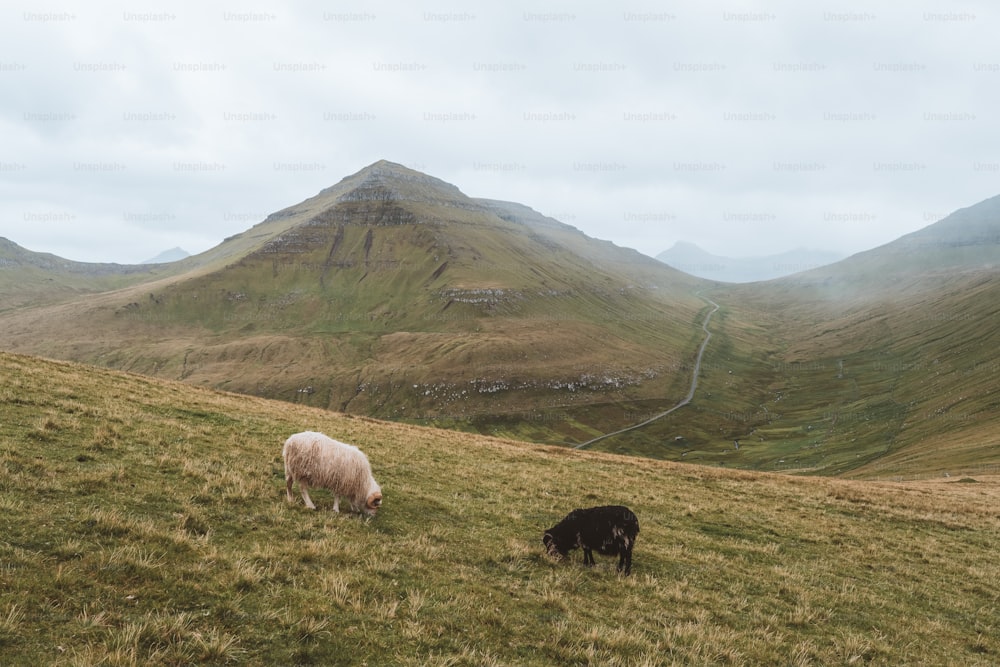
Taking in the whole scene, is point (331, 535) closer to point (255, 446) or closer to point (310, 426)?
point (255, 446)

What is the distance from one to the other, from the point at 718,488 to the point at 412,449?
733 inches

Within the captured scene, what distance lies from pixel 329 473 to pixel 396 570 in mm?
4693

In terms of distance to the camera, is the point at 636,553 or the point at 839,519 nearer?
the point at 636,553

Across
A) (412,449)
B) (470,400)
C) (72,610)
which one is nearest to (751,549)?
(412,449)

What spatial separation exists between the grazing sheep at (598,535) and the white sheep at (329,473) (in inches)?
215

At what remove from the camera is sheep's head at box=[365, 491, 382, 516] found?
14.0 meters

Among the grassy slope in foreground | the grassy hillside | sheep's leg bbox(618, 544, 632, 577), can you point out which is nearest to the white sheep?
the grassy slope in foreground

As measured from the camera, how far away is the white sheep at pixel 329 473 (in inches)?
558

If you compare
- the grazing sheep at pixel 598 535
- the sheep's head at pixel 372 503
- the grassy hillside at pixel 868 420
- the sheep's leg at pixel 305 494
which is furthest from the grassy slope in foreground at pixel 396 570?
the grassy hillside at pixel 868 420

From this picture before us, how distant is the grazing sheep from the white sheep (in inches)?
215

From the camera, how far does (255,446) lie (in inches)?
769

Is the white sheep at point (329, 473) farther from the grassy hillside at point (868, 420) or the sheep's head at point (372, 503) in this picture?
the grassy hillside at point (868, 420)

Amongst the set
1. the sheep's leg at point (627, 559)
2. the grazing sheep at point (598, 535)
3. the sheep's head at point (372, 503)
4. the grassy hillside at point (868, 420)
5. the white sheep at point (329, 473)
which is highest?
the white sheep at point (329, 473)

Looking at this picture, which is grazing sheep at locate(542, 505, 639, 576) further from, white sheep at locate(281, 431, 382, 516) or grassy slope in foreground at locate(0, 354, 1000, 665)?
white sheep at locate(281, 431, 382, 516)
